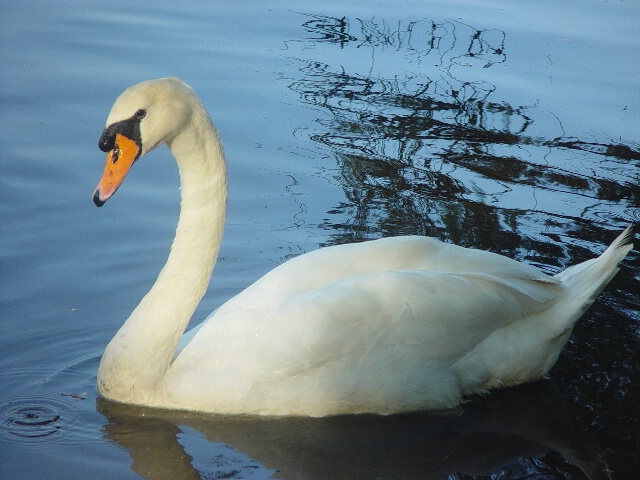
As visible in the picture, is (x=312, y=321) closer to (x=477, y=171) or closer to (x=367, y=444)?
→ (x=367, y=444)

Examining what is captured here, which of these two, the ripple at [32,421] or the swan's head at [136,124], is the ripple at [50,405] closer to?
the ripple at [32,421]

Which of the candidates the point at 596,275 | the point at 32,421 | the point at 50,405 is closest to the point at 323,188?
the point at 596,275

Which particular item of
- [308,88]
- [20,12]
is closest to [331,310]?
[308,88]

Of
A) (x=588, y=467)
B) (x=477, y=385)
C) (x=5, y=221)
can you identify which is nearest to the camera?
(x=588, y=467)

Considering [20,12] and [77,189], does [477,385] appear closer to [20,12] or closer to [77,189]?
[77,189]

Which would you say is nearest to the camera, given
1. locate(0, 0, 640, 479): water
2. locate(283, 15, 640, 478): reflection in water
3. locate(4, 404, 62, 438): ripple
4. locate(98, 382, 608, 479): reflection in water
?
locate(98, 382, 608, 479): reflection in water

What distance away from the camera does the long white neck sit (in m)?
5.45

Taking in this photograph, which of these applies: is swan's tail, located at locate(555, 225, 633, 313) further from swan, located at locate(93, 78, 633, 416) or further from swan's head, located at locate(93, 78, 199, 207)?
swan's head, located at locate(93, 78, 199, 207)

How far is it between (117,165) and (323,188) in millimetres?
3173

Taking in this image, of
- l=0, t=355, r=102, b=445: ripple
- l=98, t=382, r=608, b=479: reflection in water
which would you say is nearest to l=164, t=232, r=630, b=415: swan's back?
l=98, t=382, r=608, b=479: reflection in water

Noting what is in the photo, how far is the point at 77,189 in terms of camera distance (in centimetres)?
783

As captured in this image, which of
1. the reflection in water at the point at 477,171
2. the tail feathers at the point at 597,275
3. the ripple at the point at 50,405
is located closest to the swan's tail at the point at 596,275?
the tail feathers at the point at 597,275

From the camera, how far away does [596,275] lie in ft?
19.3

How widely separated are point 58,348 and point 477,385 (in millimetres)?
2412
